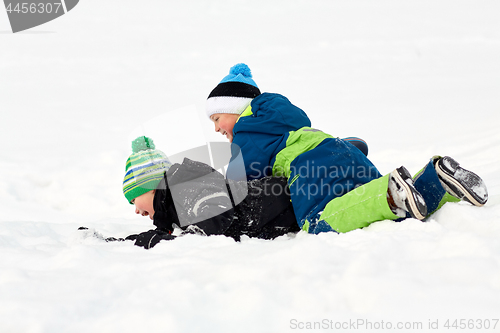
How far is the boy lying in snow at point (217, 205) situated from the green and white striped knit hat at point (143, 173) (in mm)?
189

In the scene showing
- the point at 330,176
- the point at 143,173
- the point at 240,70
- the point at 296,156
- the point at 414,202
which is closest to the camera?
the point at 414,202

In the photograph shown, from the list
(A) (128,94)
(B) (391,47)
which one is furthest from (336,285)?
(B) (391,47)

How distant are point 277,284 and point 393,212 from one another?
737 mm

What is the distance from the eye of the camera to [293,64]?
9.29m

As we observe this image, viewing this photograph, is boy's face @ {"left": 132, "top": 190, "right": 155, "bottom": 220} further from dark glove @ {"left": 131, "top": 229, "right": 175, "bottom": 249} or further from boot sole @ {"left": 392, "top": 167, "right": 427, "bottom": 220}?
boot sole @ {"left": 392, "top": 167, "right": 427, "bottom": 220}

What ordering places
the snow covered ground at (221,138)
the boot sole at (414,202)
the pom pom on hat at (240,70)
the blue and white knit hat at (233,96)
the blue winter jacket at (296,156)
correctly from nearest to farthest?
1. the snow covered ground at (221,138)
2. the boot sole at (414,202)
3. the blue winter jacket at (296,156)
4. the blue and white knit hat at (233,96)
5. the pom pom on hat at (240,70)

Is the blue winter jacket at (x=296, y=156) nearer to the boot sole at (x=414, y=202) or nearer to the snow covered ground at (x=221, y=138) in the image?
the snow covered ground at (x=221, y=138)

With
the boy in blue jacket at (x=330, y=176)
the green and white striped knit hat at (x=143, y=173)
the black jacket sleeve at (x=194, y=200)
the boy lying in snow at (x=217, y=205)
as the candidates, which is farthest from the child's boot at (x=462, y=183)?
the green and white striped knit hat at (x=143, y=173)

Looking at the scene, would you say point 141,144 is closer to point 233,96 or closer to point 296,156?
point 233,96

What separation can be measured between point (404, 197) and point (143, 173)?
1397 millimetres

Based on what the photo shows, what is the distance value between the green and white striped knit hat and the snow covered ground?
16 centimetres

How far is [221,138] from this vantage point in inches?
104

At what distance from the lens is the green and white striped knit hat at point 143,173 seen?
7.14 feet

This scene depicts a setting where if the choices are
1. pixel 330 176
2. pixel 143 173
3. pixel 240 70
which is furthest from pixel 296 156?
pixel 240 70
